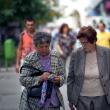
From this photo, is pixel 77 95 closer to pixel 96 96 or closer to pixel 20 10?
pixel 96 96

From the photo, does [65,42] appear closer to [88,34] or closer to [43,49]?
[88,34]

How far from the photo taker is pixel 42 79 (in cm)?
653

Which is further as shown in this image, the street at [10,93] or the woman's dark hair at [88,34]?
the street at [10,93]

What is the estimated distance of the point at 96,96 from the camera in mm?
6793

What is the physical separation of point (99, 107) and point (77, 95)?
0.28 metres

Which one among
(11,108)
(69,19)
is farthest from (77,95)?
(69,19)

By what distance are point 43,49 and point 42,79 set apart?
12.8 inches

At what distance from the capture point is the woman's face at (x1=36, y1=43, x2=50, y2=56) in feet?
21.3

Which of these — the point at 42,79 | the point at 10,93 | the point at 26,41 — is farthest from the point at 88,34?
the point at 10,93

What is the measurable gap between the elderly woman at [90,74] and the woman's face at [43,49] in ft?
1.40

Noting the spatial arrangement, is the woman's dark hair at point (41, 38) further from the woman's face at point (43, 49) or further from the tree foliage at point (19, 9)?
the tree foliage at point (19, 9)

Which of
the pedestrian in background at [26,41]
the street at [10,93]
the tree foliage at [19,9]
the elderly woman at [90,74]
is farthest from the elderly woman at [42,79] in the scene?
the tree foliage at [19,9]

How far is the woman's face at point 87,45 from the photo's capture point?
22.1ft

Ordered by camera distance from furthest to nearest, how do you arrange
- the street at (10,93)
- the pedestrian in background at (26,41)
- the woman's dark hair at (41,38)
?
the street at (10,93) < the pedestrian in background at (26,41) < the woman's dark hair at (41,38)
